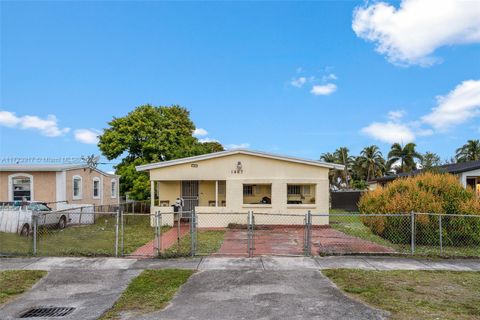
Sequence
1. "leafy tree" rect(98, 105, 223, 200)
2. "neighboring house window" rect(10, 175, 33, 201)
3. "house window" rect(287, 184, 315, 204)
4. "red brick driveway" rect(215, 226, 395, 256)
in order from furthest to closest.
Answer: "leafy tree" rect(98, 105, 223, 200), "neighboring house window" rect(10, 175, 33, 201), "house window" rect(287, 184, 315, 204), "red brick driveway" rect(215, 226, 395, 256)

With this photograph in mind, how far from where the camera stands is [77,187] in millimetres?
23453

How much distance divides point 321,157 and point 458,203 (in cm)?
5859

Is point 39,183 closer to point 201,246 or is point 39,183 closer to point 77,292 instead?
point 201,246

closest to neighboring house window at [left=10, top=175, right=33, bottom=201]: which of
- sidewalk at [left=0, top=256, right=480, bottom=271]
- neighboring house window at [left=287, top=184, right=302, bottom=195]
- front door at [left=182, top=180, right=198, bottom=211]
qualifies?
front door at [left=182, top=180, right=198, bottom=211]

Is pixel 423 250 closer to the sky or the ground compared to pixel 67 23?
closer to the ground

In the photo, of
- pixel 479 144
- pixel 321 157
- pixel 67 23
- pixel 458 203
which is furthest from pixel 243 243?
pixel 321 157

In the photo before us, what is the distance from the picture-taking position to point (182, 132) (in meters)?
34.5

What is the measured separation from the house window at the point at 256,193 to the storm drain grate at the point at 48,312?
14.8 metres

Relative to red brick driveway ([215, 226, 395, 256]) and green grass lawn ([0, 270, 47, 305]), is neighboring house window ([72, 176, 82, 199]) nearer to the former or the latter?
red brick driveway ([215, 226, 395, 256])

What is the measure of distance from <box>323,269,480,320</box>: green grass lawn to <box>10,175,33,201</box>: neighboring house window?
18784 millimetres

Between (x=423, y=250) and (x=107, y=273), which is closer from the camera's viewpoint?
(x=107, y=273)

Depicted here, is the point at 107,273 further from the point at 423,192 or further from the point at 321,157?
the point at 321,157

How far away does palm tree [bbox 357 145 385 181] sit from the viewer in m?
60.6

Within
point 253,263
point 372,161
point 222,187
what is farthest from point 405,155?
point 253,263
